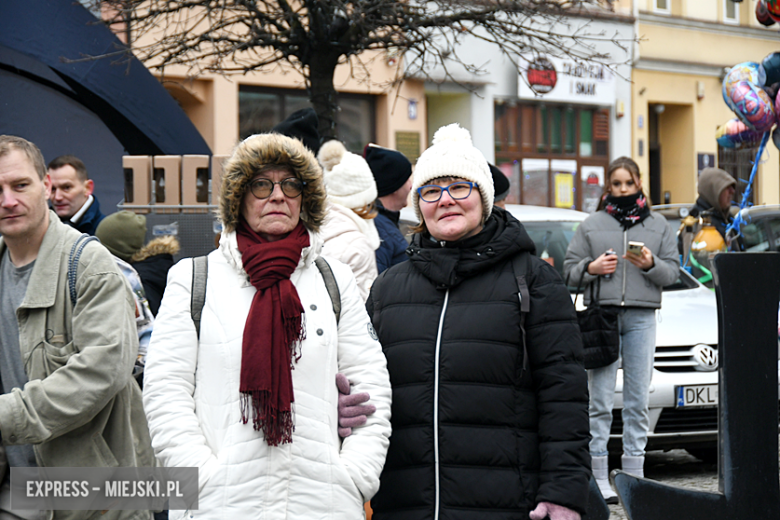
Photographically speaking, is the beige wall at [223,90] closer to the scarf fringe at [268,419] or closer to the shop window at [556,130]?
the shop window at [556,130]

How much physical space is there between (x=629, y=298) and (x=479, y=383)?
319 cm

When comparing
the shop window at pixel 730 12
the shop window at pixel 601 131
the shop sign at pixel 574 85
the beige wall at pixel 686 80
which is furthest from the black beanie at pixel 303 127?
the shop window at pixel 730 12

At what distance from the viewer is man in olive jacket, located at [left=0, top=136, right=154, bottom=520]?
3.01 meters

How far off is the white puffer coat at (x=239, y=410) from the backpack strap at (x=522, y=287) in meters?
0.44

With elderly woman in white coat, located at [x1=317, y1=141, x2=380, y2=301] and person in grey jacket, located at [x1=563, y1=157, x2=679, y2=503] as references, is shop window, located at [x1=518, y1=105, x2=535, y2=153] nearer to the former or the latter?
person in grey jacket, located at [x1=563, y1=157, x2=679, y2=503]

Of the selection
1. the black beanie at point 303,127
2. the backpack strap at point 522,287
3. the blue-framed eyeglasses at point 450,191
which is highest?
the black beanie at point 303,127

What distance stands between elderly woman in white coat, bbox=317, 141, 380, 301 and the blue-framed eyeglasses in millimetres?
1528

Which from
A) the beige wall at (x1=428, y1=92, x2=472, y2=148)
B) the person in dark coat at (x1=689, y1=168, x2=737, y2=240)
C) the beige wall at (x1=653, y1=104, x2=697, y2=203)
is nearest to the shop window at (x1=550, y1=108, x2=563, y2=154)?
the beige wall at (x1=428, y1=92, x2=472, y2=148)

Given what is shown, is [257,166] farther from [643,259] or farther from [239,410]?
[643,259]

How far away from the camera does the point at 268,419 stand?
264 centimetres

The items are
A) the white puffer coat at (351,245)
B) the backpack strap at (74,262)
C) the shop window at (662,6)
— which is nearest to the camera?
the backpack strap at (74,262)

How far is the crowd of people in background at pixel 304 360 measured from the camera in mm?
2678

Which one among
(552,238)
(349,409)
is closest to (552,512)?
(349,409)

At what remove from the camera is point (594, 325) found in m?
5.72
